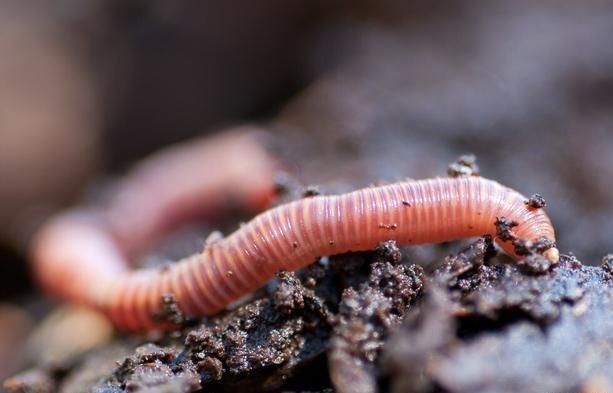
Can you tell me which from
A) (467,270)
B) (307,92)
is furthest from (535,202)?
(307,92)

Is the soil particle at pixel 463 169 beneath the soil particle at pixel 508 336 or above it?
above

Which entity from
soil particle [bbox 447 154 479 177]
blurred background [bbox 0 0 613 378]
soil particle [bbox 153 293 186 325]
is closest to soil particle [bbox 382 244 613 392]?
soil particle [bbox 447 154 479 177]

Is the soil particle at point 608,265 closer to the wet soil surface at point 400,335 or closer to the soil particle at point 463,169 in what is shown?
the wet soil surface at point 400,335

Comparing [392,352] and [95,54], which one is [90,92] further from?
[392,352]

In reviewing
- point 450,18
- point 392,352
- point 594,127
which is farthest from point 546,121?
point 392,352

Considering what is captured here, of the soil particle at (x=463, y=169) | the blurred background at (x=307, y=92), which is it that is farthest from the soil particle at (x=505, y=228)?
the blurred background at (x=307, y=92)

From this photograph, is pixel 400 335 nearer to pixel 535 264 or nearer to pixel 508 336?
pixel 508 336

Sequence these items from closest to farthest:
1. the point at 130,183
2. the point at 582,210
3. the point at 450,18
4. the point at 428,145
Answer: the point at 582,210 < the point at 428,145 < the point at 130,183 < the point at 450,18
